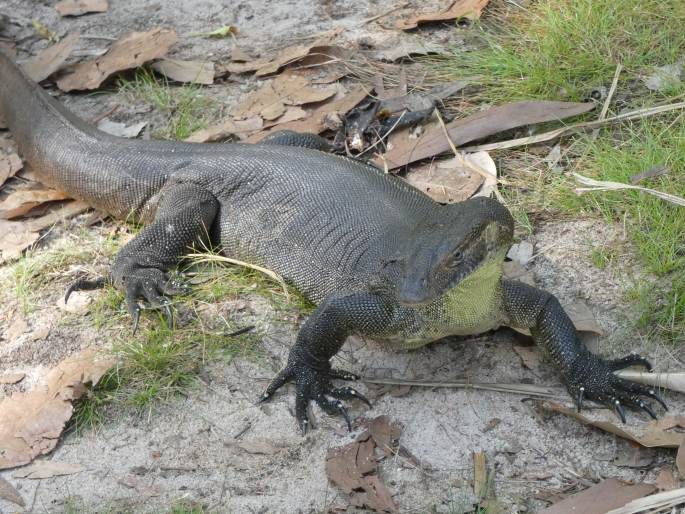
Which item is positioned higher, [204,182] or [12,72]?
[12,72]

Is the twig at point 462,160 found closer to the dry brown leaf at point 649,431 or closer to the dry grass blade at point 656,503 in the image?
the dry brown leaf at point 649,431

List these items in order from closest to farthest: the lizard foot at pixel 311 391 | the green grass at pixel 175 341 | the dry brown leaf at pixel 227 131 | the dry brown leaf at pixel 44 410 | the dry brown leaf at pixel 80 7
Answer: the dry brown leaf at pixel 44 410 < the lizard foot at pixel 311 391 < the green grass at pixel 175 341 < the dry brown leaf at pixel 227 131 < the dry brown leaf at pixel 80 7

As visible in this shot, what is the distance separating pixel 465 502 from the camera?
4.35m

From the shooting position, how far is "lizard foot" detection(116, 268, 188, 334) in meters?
5.62

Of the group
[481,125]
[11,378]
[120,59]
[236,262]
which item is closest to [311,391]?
[236,262]

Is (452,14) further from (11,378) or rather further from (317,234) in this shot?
(11,378)

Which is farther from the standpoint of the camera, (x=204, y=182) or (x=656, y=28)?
(x=656, y=28)

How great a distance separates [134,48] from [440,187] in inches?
119

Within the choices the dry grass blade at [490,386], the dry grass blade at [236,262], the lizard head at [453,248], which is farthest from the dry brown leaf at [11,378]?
the lizard head at [453,248]

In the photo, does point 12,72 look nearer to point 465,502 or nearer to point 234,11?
point 234,11

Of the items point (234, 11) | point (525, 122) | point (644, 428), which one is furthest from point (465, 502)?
point (234, 11)

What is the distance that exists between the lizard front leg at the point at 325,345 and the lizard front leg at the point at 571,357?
0.73m

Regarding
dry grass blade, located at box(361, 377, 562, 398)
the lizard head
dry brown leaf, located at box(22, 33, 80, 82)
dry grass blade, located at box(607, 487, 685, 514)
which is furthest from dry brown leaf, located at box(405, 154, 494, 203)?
dry brown leaf, located at box(22, 33, 80, 82)

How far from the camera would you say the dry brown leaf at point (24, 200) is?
658 centimetres
